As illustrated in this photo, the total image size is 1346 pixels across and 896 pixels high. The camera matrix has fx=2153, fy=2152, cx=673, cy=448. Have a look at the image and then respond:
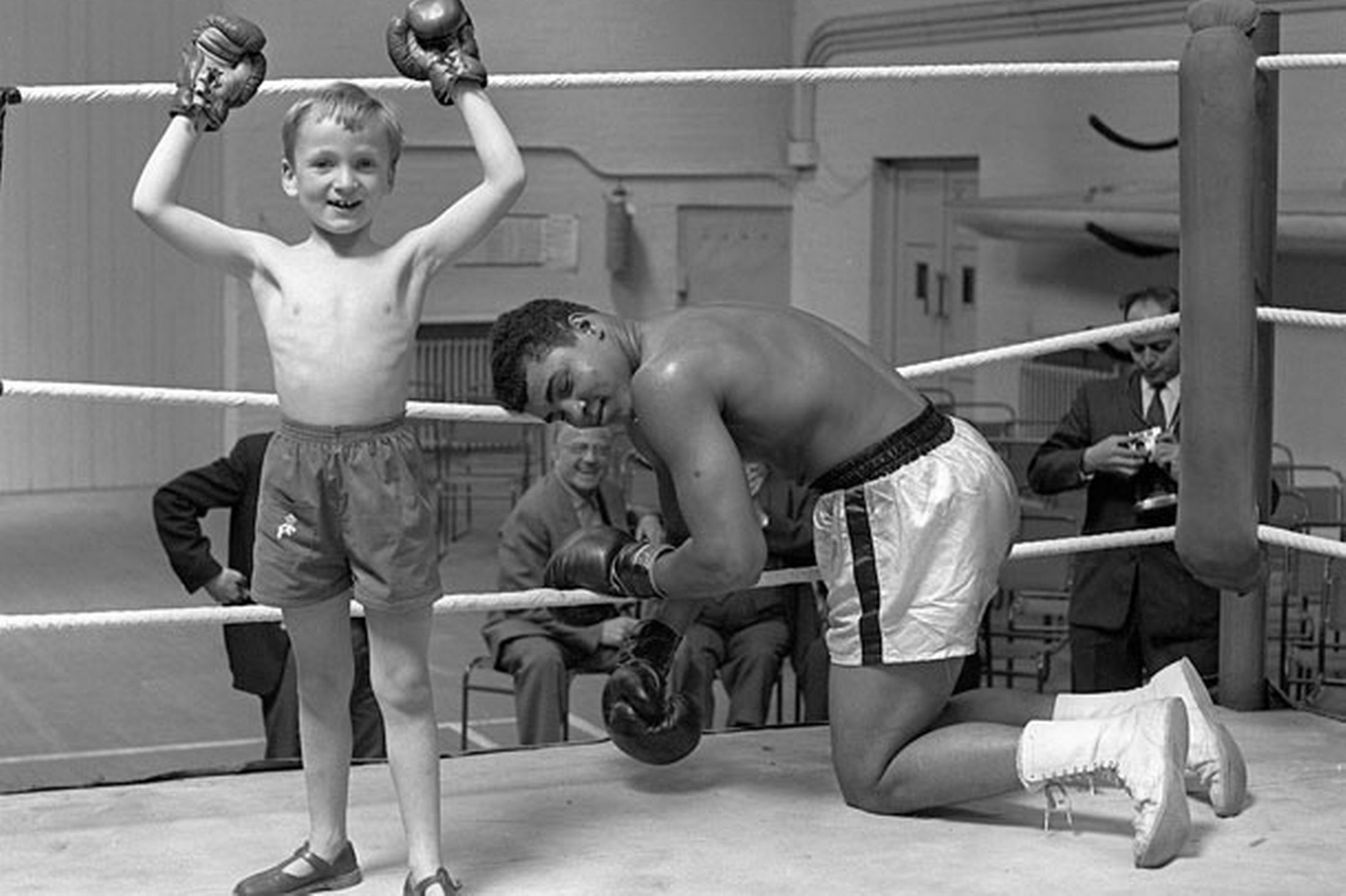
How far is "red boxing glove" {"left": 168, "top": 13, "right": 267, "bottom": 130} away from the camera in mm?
2252

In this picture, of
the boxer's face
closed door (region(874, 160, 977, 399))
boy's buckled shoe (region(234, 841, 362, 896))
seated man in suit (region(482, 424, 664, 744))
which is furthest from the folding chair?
closed door (region(874, 160, 977, 399))

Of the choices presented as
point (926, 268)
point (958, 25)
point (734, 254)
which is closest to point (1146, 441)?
point (958, 25)

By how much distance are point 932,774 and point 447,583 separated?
5.58 m

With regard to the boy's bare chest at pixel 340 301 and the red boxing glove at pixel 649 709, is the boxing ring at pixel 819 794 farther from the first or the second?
the boy's bare chest at pixel 340 301

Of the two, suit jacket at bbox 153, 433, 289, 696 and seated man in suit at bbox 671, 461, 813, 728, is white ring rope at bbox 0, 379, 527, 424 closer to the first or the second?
suit jacket at bbox 153, 433, 289, 696

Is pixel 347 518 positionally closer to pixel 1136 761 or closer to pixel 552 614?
pixel 1136 761

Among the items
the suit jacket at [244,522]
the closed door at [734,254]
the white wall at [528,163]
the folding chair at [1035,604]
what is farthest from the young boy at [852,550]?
the closed door at [734,254]

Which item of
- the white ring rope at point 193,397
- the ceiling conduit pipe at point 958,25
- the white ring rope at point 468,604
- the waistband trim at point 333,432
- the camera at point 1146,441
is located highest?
the ceiling conduit pipe at point 958,25

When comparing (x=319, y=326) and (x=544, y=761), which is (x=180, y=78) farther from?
(x=544, y=761)

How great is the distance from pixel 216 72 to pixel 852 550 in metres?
0.91

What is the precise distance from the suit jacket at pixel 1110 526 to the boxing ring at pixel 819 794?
1069mm

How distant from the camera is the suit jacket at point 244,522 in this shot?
14.0ft

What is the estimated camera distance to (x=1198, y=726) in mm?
2562

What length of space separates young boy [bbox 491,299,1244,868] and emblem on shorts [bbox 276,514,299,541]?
28 centimetres
